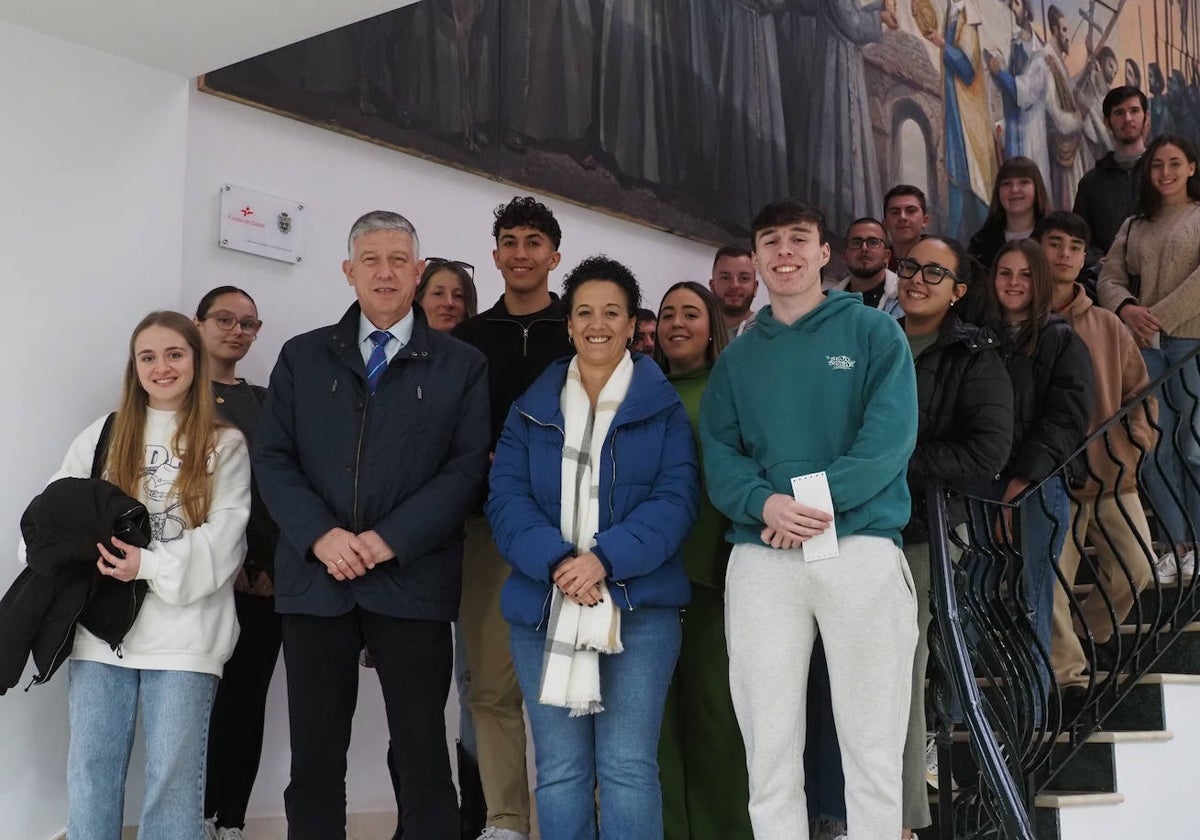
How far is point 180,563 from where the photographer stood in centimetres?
343

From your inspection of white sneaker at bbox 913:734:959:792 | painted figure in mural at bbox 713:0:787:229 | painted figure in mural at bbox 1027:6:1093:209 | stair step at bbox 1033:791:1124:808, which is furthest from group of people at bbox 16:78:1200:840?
painted figure in mural at bbox 1027:6:1093:209

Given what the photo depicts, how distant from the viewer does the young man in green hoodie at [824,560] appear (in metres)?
3.11

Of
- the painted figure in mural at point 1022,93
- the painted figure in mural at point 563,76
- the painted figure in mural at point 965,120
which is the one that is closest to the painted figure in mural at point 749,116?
the painted figure in mural at point 563,76

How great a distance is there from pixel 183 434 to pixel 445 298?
1281mm

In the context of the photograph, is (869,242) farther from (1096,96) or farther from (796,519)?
(1096,96)

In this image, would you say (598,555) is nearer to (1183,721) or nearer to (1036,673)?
(1036,673)

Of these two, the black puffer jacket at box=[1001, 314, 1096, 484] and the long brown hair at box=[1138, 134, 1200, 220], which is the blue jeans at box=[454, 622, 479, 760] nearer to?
the black puffer jacket at box=[1001, 314, 1096, 484]

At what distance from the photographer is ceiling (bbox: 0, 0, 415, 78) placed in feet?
12.7

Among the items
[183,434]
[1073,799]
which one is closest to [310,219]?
[183,434]

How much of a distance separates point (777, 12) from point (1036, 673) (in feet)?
15.8

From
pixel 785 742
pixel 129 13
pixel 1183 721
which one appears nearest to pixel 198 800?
pixel 785 742

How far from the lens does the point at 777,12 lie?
7523 millimetres

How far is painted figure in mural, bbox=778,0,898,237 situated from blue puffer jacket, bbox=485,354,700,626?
4.46 meters

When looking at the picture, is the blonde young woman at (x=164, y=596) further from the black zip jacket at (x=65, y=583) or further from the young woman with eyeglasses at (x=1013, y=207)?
the young woman with eyeglasses at (x=1013, y=207)
